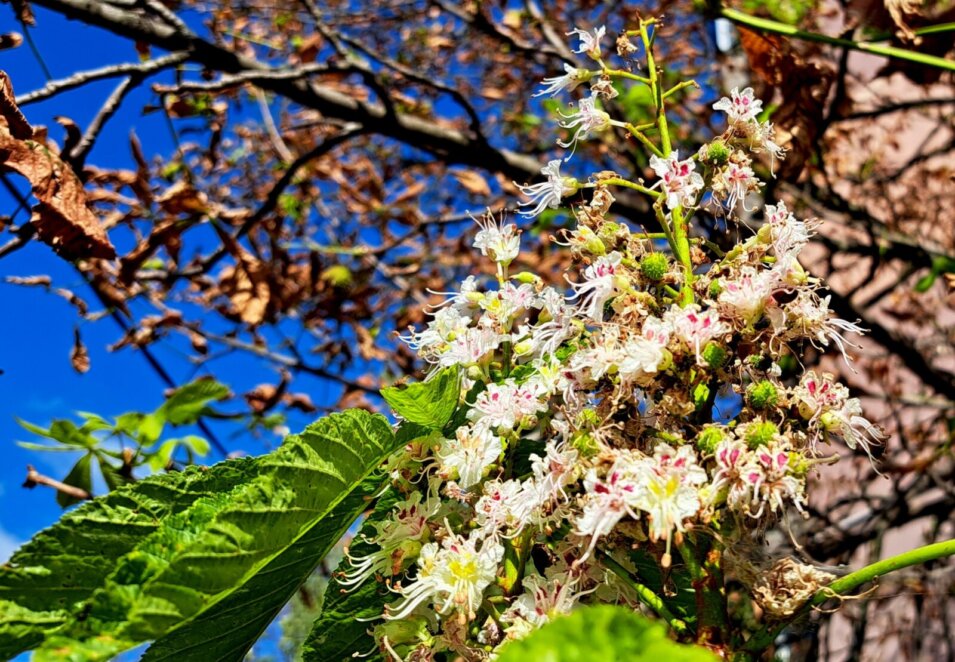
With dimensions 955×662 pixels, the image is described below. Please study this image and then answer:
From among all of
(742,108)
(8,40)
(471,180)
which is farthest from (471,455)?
(471,180)

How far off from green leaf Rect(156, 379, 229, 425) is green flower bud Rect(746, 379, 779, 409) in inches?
40.2

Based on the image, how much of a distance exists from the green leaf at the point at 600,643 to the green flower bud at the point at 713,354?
0.26 meters

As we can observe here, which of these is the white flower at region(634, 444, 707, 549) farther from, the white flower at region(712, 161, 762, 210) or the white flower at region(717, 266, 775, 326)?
the white flower at region(712, 161, 762, 210)

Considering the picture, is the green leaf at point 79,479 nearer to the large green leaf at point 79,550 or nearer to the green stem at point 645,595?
the large green leaf at point 79,550

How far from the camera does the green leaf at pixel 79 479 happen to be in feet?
4.61

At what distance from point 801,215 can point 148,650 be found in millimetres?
2528

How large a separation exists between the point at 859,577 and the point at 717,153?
38cm

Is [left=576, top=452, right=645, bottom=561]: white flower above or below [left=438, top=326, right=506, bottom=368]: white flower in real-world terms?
below

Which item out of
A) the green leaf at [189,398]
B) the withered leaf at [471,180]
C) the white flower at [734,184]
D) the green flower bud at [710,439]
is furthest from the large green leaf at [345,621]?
the withered leaf at [471,180]

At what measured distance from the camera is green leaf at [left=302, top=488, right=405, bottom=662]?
0.82 m

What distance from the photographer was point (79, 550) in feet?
2.23

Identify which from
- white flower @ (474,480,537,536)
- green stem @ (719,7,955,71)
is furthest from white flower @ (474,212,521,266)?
green stem @ (719,7,955,71)

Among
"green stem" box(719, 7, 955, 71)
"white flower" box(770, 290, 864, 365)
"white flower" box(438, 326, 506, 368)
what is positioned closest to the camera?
"white flower" box(770, 290, 864, 365)

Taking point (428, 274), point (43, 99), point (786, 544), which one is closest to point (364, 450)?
point (43, 99)
